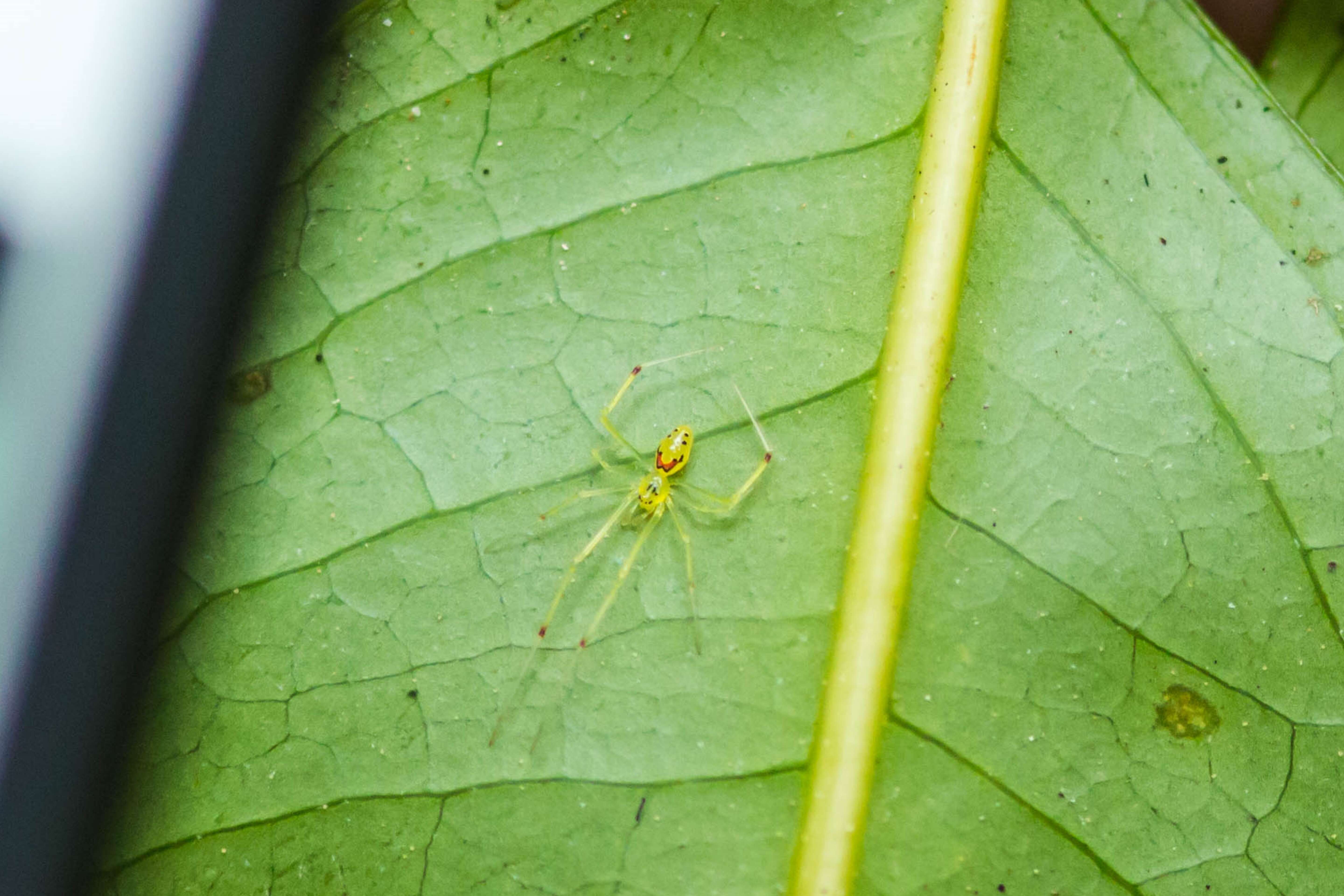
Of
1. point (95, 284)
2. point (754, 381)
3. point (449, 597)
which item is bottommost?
point (95, 284)

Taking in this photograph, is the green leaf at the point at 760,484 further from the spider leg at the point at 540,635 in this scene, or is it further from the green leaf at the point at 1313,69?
the green leaf at the point at 1313,69

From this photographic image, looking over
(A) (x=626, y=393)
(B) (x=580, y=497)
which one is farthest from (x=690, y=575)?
(A) (x=626, y=393)

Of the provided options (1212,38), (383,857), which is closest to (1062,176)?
(1212,38)

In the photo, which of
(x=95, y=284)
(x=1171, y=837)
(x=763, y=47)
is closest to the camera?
(x=1171, y=837)

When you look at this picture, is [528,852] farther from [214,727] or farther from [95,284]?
[95,284]

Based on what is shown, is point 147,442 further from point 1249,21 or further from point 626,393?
point 1249,21

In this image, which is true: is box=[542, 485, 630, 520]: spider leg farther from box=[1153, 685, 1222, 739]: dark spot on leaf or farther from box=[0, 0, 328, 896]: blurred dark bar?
box=[1153, 685, 1222, 739]: dark spot on leaf
